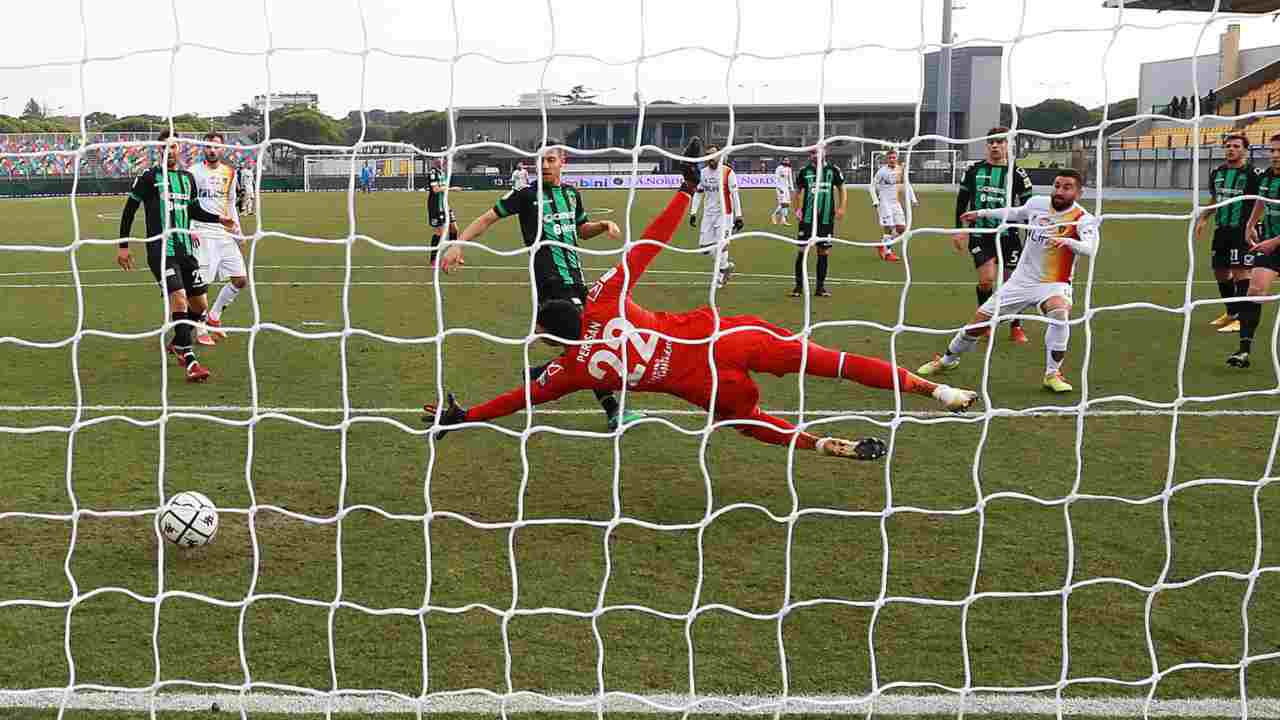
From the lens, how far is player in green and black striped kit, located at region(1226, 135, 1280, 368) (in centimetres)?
989

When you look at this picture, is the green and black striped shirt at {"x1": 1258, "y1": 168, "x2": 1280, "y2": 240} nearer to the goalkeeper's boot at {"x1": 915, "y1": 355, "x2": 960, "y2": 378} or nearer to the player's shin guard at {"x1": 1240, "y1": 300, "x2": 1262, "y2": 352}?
the player's shin guard at {"x1": 1240, "y1": 300, "x2": 1262, "y2": 352}

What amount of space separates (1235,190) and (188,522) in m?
9.34

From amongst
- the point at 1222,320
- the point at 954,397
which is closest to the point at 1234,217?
the point at 1222,320

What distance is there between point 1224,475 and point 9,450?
22.7 feet

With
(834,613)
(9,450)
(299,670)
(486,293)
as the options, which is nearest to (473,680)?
(299,670)

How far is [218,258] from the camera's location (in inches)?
436

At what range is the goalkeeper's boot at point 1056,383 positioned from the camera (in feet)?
29.5

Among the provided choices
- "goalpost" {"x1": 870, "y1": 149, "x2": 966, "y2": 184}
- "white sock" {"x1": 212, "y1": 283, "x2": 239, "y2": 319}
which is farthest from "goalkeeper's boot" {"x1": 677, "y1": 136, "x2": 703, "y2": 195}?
"goalpost" {"x1": 870, "y1": 149, "x2": 966, "y2": 184}

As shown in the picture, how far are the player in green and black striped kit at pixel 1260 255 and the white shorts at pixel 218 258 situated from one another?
8.54 metres

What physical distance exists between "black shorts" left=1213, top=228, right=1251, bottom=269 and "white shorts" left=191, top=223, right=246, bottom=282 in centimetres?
881

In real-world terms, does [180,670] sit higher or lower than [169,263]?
lower

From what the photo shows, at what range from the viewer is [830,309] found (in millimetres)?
14125

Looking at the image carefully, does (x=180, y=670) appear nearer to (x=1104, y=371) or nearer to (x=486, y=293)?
(x=1104, y=371)

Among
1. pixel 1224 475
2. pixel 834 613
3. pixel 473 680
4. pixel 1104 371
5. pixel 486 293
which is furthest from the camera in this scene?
pixel 486 293
